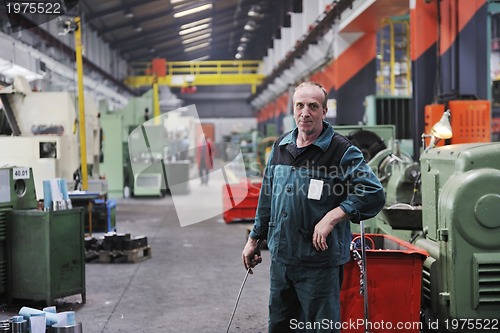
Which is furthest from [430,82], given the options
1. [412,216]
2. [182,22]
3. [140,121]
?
[182,22]

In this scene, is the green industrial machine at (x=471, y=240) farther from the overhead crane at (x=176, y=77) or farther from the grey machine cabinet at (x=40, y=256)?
the overhead crane at (x=176, y=77)

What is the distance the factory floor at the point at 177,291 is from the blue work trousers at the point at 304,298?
141cm

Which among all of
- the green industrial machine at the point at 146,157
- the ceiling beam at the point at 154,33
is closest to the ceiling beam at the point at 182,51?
the ceiling beam at the point at 154,33

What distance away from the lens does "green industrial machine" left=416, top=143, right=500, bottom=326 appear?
10.9ft

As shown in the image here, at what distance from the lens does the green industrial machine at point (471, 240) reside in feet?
10.9

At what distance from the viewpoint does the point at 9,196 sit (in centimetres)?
470

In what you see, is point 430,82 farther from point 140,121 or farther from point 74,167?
point 140,121

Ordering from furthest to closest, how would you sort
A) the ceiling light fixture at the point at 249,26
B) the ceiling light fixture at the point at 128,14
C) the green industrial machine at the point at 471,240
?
1. the ceiling light fixture at the point at 249,26
2. the ceiling light fixture at the point at 128,14
3. the green industrial machine at the point at 471,240

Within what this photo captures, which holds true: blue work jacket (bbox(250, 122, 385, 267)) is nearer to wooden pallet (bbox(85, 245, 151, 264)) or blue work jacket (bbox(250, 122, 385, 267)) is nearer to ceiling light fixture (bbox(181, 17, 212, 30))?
wooden pallet (bbox(85, 245, 151, 264))

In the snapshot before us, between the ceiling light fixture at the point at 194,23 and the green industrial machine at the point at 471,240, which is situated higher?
the ceiling light fixture at the point at 194,23

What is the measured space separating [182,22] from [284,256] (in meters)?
16.2

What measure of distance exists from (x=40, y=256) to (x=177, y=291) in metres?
1.20

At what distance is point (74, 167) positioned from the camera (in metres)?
7.33

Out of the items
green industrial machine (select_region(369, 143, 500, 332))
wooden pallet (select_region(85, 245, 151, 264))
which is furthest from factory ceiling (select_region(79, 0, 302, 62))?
green industrial machine (select_region(369, 143, 500, 332))
